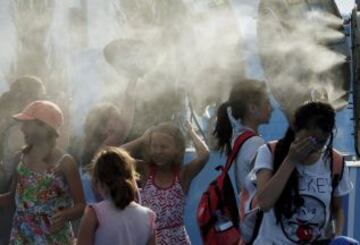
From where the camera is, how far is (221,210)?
3.91 meters

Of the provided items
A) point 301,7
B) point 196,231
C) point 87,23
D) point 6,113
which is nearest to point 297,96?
point 301,7

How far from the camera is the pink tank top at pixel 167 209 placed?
406 cm

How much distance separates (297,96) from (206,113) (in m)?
0.63

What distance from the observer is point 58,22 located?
5539 millimetres

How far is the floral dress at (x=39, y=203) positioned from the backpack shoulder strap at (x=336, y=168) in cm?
129

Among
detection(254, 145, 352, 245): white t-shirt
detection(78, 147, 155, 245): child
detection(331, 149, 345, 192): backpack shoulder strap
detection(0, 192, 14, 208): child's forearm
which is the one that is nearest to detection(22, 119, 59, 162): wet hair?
detection(0, 192, 14, 208): child's forearm

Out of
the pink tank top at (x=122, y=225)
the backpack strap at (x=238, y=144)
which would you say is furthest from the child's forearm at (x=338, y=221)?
the pink tank top at (x=122, y=225)

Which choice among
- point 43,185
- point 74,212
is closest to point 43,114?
point 43,185

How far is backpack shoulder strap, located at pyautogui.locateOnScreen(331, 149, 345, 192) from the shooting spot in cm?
333

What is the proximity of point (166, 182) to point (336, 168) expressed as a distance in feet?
3.60

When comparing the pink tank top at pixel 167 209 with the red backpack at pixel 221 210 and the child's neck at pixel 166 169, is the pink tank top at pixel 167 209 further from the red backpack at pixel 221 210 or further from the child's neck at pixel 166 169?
the red backpack at pixel 221 210

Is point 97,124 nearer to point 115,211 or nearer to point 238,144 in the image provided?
point 238,144

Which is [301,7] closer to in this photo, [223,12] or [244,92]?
[223,12]

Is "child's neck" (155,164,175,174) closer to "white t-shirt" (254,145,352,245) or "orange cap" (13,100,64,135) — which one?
"orange cap" (13,100,64,135)
